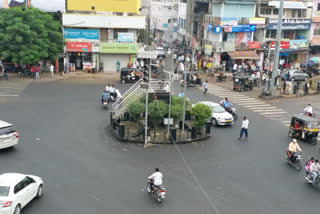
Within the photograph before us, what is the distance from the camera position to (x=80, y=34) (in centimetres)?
4575

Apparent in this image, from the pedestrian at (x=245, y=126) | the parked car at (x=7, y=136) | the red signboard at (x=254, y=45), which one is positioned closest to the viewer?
the parked car at (x=7, y=136)

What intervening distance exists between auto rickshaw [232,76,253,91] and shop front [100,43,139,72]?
1305cm

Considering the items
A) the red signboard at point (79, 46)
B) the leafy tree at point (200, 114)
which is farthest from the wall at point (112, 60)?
the leafy tree at point (200, 114)

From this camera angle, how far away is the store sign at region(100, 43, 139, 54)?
4628 centimetres

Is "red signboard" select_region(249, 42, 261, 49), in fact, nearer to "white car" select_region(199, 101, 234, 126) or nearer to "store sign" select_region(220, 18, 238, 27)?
"store sign" select_region(220, 18, 238, 27)

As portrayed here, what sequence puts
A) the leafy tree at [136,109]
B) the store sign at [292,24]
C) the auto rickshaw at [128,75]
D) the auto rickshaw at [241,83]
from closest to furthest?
the leafy tree at [136,109] < the auto rickshaw at [241,83] < the auto rickshaw at [128,75] < the store sign at [292,24]

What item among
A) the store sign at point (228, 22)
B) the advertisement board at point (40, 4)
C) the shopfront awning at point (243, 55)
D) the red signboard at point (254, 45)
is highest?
the advertisement board at point (40, 4)

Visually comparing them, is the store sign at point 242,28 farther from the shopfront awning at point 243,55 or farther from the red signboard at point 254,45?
the shopfront awning at point 243,55

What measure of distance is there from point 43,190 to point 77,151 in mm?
4887

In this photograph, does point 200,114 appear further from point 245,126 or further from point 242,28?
point 242,28

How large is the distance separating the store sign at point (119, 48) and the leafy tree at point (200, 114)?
2421 cm

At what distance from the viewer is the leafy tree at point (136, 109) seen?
2430 cm

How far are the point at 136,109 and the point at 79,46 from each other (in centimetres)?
2365

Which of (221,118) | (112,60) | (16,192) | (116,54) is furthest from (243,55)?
(16,192)
